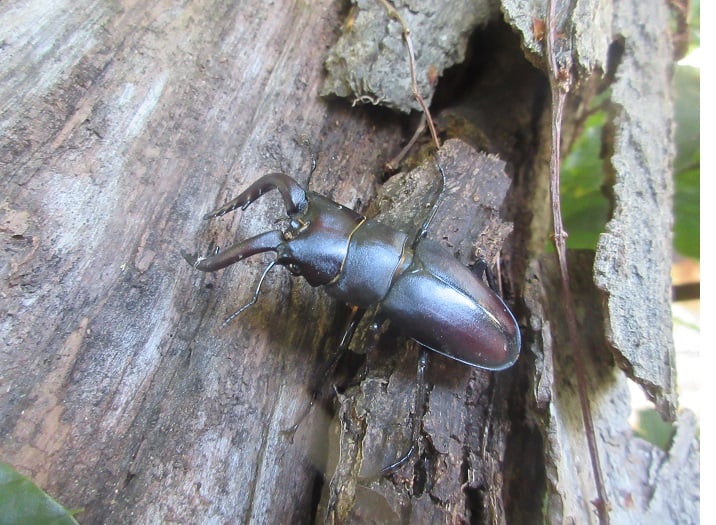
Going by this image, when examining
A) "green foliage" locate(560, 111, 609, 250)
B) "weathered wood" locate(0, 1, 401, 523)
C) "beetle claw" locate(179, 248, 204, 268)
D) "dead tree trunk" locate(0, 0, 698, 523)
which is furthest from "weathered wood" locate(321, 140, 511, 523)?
"green foliage" locate(560, 111, 609, 250)

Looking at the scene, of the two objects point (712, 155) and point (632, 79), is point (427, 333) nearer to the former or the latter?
point (632, 79)

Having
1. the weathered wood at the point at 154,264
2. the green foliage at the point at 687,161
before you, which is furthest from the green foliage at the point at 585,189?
the weathered wood at the point at 154,264

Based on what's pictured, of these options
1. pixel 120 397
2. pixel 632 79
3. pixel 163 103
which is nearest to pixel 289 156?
pixel 163 103

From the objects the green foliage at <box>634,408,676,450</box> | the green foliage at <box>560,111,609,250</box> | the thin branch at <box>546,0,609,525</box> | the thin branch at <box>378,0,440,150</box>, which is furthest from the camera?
the green foliage at <box>560,111,609,250</box>

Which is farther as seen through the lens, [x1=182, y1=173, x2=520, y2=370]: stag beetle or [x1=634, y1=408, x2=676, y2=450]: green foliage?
[x1=634, y1=408, x2=676, y2=450]: green foliage

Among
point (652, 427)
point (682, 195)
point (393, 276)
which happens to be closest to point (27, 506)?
point (393, 276)

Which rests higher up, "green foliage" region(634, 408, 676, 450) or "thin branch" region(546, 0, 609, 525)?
"thin branch" region(546, 0, 609, 525)

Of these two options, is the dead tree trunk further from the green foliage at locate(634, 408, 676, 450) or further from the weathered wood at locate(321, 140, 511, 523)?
the green foliage at locate(634, 408, 676, 450)
